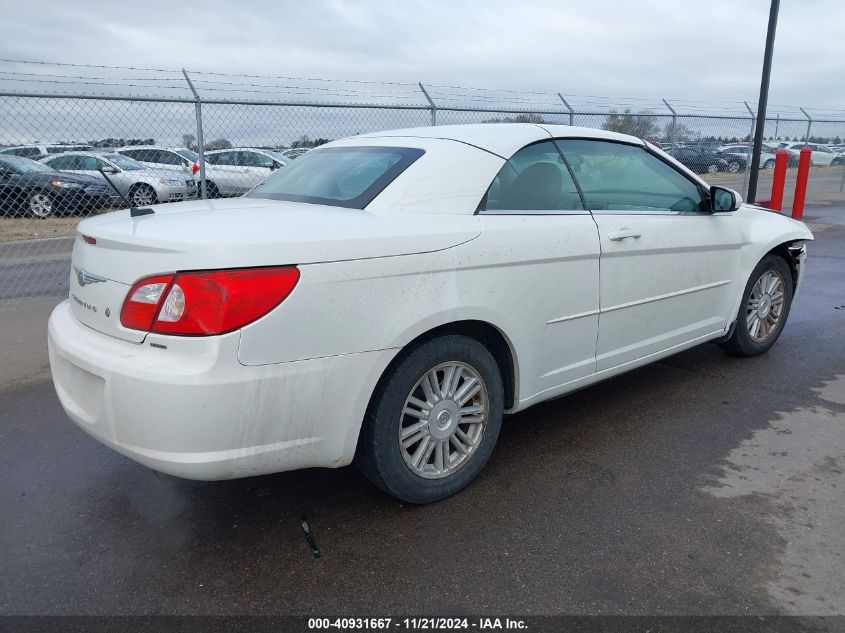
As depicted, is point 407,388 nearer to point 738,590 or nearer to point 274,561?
point 274,561

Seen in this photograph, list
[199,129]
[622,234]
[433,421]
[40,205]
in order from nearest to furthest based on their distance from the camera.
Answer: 1. [433,421]
2. [622,234]
3. [199,129]
4. [40,205]

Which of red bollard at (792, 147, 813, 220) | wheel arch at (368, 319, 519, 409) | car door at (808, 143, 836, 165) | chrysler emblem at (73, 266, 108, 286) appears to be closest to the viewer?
chrysler emblem at (73, 266, 108, 286)

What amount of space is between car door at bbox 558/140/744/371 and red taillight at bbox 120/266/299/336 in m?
1.82

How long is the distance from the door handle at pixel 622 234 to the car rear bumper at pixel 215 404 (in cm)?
149

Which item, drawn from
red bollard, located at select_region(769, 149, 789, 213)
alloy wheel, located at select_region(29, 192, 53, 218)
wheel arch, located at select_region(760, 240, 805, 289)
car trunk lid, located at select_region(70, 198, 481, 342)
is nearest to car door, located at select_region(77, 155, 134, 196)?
alloy wheel, located at select_region(29, 192, 53, 218)

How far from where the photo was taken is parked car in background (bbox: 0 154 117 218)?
34.1 feet

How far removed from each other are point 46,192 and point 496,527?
1079 centimetres

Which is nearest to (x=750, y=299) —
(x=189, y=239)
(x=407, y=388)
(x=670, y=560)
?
(x=670, y=560)

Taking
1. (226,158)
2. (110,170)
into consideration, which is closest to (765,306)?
(226,158)

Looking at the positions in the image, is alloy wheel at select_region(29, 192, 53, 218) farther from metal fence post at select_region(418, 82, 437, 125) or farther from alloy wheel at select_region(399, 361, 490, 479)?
alloy wheel at select_region(399, 361, 490, 479)

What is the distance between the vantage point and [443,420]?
119 inches

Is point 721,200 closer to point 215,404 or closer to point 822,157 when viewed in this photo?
point 215,404

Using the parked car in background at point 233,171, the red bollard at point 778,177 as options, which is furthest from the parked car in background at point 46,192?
the red bollard at point 778,177

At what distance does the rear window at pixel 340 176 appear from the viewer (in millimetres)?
3131
